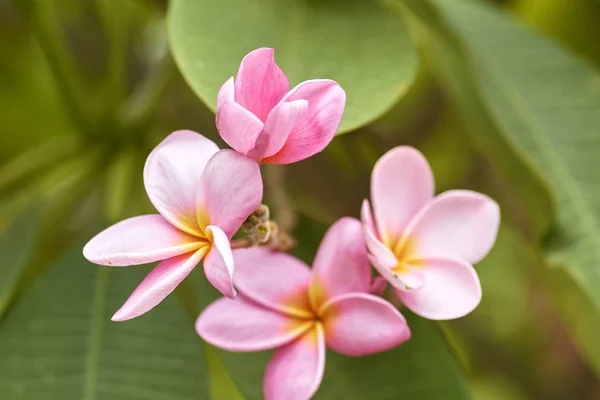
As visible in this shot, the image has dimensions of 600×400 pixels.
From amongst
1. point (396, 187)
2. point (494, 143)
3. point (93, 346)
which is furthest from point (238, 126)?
point (494, 143)

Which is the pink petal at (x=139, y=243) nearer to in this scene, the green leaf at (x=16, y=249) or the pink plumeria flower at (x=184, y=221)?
the pink plumeria flower at (x=184, y=221)

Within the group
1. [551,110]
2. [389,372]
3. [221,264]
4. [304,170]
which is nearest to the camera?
[221,264]

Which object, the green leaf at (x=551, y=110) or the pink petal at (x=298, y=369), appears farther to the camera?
the green leaf at (x=551, y=110)

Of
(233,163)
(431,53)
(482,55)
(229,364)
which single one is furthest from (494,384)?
(233,163)

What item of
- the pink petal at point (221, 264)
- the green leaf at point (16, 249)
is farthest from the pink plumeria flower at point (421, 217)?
the green leaf at point (16, 249)

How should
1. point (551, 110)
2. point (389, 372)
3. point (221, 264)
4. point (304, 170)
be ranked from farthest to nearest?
1. point (304, 170)
2. point (551, 110)
3. point (389, 372)
4. point (221, 264)

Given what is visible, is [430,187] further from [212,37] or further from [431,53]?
[431,53]

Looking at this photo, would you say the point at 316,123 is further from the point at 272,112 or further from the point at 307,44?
the point at 307,44

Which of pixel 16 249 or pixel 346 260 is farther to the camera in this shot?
pixel 16 249
